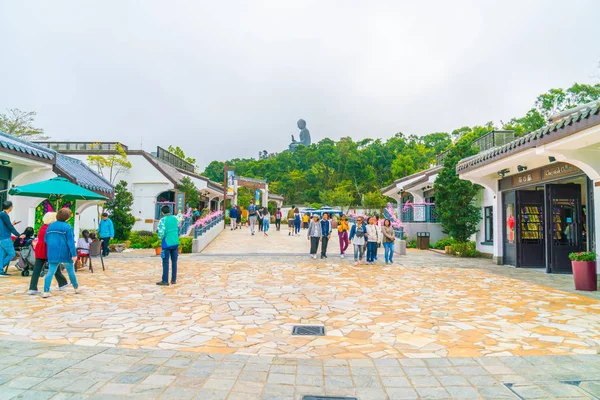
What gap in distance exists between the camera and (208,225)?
18422 millimetres

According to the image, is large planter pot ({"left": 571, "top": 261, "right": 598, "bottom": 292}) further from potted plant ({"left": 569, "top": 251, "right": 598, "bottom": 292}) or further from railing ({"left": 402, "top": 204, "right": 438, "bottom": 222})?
railing ({"left": 402, "top": 204, "right": 438, "bottom": 222})

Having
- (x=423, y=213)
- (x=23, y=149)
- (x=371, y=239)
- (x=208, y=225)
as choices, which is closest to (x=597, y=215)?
(x=371, y=239)

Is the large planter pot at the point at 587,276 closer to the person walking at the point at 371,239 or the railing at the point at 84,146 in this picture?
the person walking at the point at 371,239

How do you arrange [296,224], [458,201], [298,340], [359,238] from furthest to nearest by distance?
[296,224] < [458,201] < [359,238] < [298,340]

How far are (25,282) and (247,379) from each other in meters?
7.46

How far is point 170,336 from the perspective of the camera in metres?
4.80

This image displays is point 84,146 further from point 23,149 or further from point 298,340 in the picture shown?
point 298,340

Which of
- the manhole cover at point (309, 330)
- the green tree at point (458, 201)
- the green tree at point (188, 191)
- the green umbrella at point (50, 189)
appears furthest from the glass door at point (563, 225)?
the green tree at point (188, 191)

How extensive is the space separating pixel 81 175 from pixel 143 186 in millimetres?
10518

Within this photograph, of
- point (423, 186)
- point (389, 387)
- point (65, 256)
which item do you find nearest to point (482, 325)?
point (389, 387)

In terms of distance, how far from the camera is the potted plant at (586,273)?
8031mm

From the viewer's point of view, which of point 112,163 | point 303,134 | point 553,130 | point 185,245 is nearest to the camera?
point 553,130

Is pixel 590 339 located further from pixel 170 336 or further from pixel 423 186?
pixel 423 186

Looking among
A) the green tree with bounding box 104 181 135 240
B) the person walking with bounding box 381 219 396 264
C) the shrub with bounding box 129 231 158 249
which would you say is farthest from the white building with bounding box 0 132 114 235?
the person walking with bounding box 381 219 396 264
